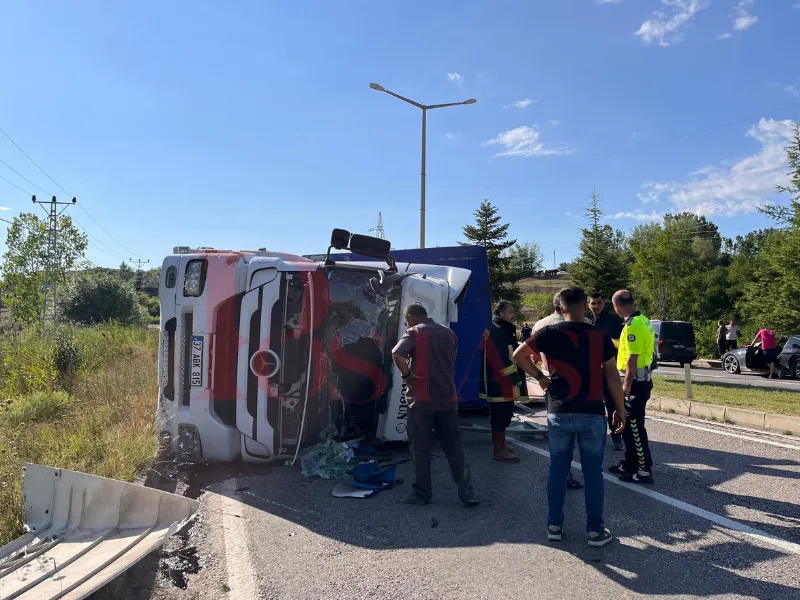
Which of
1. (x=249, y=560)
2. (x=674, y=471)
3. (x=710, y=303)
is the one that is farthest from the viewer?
(x=710, y=303)

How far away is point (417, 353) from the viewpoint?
16.0 feet

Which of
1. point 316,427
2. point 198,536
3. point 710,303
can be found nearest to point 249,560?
point 198,536

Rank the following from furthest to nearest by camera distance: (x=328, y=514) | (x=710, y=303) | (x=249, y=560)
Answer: (x=710, y=303), (x=328, y=514), (x=249, y=560)

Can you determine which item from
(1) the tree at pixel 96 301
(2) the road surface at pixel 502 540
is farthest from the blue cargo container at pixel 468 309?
(1) the tree at pixel 96 301

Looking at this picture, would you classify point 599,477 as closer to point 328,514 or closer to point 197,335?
point 328,514

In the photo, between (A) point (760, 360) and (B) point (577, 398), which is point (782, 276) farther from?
(B) point (577, 398)

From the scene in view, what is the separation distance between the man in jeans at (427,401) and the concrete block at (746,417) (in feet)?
16.8

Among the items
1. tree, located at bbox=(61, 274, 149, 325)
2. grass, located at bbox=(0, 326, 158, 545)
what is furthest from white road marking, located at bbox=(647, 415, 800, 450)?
tree, located at bbox=(61, 274, 149, 325)

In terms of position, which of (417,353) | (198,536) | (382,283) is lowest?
(198,536)

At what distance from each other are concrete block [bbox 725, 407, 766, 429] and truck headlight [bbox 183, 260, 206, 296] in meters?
7.24

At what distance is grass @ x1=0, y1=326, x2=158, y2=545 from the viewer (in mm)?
5035

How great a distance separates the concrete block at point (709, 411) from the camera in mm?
8312

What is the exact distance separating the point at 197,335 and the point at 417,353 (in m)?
2.28

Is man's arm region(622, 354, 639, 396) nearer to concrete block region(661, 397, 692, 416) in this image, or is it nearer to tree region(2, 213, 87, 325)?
concrete block region(661, 397, 692, 416)
